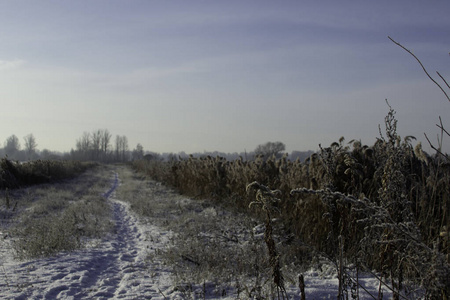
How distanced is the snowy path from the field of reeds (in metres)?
1.86

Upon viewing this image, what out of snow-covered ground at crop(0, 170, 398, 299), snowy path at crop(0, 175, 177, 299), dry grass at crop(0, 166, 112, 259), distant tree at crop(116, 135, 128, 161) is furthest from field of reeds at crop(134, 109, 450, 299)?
distant tree at crop(116, 135, 128, 161)

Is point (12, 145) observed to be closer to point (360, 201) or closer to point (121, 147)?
point (121, 147)

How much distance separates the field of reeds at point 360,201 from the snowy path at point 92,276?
6.10 ft

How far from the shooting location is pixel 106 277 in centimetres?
452

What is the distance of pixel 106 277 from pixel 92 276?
0.19m

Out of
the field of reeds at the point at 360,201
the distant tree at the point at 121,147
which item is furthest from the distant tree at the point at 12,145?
the field of reeds at the point at 360,201

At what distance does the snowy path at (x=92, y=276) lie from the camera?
3.85m

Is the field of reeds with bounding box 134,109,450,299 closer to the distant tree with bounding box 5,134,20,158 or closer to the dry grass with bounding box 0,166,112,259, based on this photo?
the dry grass with bounding box 0,166,112,259

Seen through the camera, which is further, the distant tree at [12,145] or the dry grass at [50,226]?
the distant tree at [12,145]

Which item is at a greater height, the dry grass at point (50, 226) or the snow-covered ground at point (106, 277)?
the dry grass at point (50, 226)

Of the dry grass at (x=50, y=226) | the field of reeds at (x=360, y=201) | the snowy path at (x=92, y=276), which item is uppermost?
the field of reeds at (x=360, y=201)

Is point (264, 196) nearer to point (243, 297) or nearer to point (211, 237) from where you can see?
point (243, 297)

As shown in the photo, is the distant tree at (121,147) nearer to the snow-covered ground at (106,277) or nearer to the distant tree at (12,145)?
the distant tree at (12,145)

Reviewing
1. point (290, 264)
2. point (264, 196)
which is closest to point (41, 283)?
point (290, 264)
